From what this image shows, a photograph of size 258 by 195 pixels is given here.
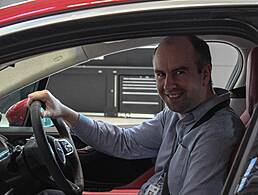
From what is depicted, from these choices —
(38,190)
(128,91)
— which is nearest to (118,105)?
(128,91)

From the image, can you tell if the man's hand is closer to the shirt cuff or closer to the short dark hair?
the shirt cuff

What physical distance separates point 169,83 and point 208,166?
343 mm

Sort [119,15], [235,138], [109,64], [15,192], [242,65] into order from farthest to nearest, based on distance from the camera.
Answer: [109,64]
[242,65]
[15,192]
[235,138]
[119,15]

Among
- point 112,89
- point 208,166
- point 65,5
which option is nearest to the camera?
point 65,5

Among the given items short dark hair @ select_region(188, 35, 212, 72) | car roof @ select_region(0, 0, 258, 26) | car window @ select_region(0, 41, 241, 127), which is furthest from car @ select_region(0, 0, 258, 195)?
car window @ select_region(0, 41, 241, 127)

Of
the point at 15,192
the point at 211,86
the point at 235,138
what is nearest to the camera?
the point at 235,138

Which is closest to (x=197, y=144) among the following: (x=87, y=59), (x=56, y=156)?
(x=56, y=156)

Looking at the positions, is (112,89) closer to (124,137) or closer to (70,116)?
(124,137)

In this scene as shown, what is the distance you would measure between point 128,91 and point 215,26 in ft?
20.6

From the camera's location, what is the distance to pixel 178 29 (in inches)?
53.4

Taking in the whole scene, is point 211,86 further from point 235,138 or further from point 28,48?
point 28,48

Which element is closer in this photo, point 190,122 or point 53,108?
point 190,122

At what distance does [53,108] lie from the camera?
2121 millimetres

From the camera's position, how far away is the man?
1.66 metres
